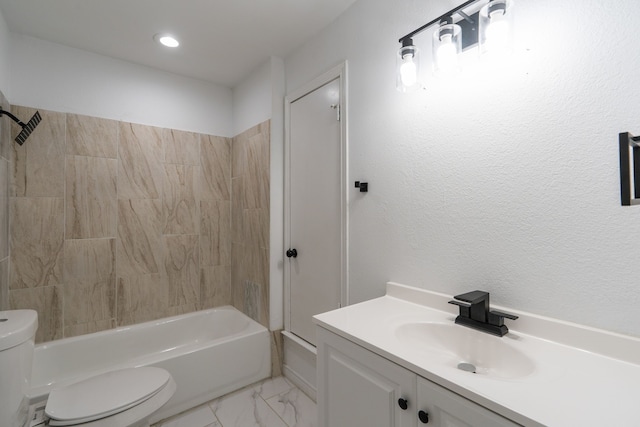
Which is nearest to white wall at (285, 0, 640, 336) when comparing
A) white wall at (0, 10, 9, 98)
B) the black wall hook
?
the black wall hook

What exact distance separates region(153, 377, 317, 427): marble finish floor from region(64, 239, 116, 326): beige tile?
985 millimetres

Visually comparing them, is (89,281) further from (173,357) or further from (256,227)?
(256,227)

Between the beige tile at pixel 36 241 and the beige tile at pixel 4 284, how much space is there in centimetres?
4

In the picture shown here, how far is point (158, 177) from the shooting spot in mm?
2502

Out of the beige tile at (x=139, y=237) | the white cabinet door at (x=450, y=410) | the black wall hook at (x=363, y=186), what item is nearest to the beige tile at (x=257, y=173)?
the beige tile at (x=139, y=237)

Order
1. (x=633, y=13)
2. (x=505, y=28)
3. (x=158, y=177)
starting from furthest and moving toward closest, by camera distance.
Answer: (x=158, y=177)
(x=505, y=28)
(x=633, y=13)

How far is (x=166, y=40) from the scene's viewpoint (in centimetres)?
208

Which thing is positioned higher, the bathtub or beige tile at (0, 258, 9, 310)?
beige tile at (0, 258, 9, 310)

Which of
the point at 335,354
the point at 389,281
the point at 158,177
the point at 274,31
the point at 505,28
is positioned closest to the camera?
the point at 505,28

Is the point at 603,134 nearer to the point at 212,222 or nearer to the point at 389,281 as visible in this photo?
the point at 389,281

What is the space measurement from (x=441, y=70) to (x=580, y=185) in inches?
25.1

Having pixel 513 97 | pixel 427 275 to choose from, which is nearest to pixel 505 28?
pixel 513 97

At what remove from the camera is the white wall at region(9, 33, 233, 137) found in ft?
6.64

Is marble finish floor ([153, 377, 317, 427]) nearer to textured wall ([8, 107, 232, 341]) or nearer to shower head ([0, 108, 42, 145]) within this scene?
textured wall ([8, 107, 232, 341])
